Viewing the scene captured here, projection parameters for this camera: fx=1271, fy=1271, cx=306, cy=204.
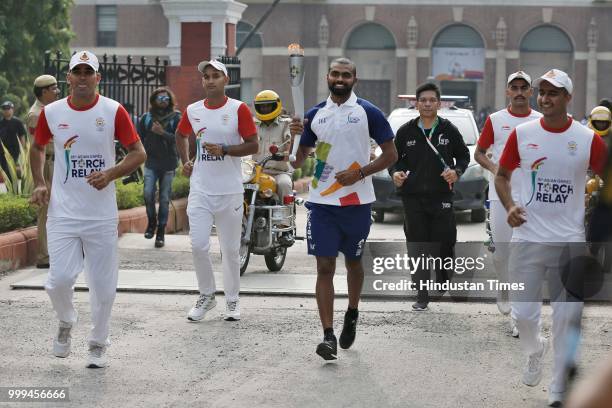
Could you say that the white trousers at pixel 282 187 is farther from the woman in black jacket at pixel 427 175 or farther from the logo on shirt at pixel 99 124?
the logo on shirt at pixel 99 124

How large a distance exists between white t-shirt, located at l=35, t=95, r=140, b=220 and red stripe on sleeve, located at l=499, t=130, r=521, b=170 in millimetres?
2350

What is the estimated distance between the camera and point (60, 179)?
778 centimetres

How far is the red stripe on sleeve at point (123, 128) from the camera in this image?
25.6 ft

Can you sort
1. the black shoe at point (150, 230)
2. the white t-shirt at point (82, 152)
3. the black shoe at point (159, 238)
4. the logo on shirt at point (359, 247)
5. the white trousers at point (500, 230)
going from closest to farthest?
the white t-shirt at point (82, 152), the logo on shirt at point (359, 247), the white trousers at point (500, 230), the black shoe at point (159, 238), the black shoe at point (150, 230)

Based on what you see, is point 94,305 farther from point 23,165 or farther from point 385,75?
point 385,75

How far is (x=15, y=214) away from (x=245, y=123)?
426 centimetres

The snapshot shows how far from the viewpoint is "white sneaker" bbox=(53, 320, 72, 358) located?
7945mm

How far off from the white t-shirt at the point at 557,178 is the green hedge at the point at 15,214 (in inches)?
283

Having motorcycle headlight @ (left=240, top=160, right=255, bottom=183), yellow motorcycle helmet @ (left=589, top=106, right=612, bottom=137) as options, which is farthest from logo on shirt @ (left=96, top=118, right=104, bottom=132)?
yellow motorcycle helmet @ (left=589, top=106, right=612, bottom=137)

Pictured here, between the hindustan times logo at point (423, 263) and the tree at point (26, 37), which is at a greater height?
the tree at point (26, 37)

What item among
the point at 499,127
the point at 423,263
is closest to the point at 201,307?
the point at 423,263

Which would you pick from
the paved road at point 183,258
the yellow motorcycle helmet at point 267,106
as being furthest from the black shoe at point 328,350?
the yellow motorcycle helmet at point 267,106

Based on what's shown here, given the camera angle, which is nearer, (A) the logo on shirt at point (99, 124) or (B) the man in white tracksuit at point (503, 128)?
(A) the logo on shirt at point (99, 124)

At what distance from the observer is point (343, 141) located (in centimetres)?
821
